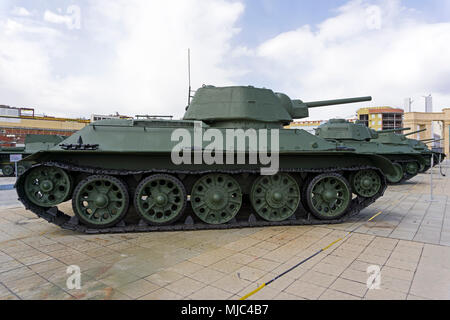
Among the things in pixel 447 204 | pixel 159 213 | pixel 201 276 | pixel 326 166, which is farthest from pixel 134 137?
pixel 447 204

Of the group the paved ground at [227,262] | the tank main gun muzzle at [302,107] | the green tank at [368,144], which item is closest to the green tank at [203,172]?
the paved ground at [227,262]

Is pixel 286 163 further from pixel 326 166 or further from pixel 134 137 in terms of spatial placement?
pixel 134 137

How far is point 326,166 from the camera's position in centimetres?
860

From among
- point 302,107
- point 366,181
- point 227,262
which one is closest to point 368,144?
point 302,107

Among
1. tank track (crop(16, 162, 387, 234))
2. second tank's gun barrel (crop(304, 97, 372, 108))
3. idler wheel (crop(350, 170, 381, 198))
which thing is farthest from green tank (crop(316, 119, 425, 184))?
tank track (crop(16, 162, 387, 234))

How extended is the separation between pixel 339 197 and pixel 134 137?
5.99m

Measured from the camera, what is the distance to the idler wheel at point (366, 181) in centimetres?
875

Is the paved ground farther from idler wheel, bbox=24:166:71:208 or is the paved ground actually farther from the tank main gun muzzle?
the tank main gun muzzle

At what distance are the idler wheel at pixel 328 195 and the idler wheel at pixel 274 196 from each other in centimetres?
46

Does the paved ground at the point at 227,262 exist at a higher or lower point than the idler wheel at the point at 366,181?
lower

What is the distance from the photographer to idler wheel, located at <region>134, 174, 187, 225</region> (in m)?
7.59

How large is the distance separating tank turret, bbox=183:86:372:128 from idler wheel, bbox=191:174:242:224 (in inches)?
69.8

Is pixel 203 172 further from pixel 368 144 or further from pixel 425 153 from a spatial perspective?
pixel 425 153

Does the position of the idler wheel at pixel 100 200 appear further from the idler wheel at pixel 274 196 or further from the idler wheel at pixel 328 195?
the idler wheel at pixel 328 195
